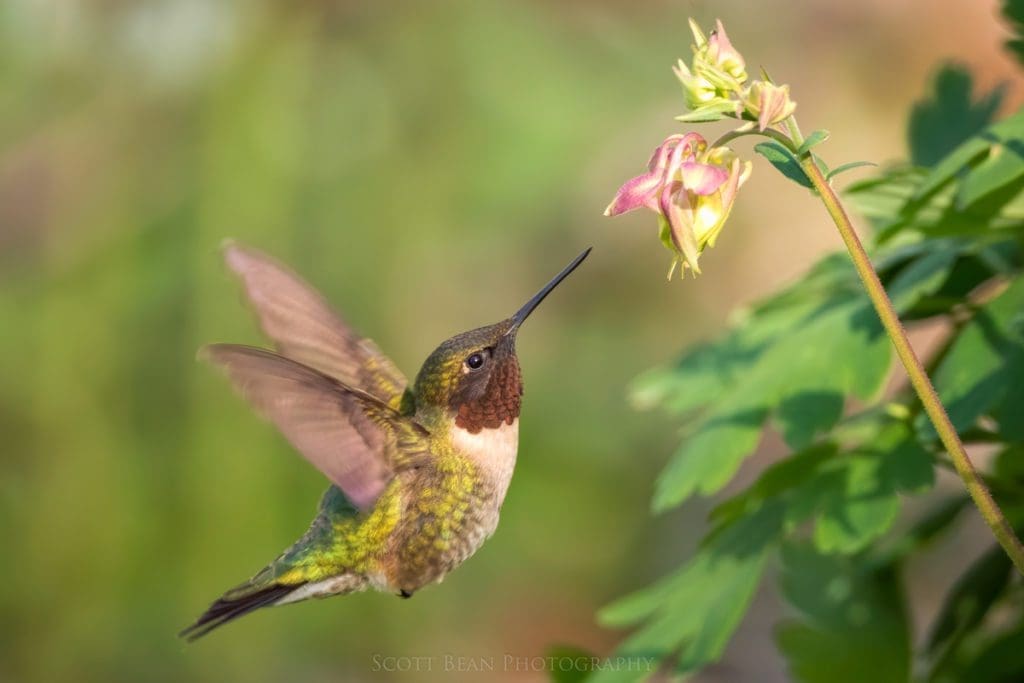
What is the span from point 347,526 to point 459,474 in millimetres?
239

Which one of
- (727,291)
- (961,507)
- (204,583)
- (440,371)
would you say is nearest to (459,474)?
(440,371)

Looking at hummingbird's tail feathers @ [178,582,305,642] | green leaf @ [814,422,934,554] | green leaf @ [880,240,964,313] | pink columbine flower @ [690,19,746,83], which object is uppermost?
pink columbine flower @ [690,19,746,83]

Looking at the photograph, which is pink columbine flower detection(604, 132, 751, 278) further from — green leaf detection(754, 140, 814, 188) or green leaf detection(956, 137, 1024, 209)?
green leaf detection(956, 137, 1024, 209)

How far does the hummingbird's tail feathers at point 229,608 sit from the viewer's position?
167cm

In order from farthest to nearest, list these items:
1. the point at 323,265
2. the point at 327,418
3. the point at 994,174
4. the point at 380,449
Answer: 1. the point at 323,265
2. the point at 380,449
3. the point at 327,418
4. the point at 994,174

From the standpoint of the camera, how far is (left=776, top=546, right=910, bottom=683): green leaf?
89.3 inches

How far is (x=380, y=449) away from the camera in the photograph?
1.77 metres

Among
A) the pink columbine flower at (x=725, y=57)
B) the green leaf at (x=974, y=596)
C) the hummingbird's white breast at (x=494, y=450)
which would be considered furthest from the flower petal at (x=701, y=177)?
the green leaf at (x=974, y=596)

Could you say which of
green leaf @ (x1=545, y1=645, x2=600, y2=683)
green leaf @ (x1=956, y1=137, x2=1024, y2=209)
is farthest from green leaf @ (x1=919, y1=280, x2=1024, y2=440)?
green leaf @ (x1=545, y1=645, x2=600, y2=683)

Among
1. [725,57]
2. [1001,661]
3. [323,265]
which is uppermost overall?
[323,265]

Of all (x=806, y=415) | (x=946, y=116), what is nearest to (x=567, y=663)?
(x=806, y=415)

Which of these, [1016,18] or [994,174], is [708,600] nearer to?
[994,174]

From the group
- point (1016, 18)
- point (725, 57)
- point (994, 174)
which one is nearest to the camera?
point (725, 57)

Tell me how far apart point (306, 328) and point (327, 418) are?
1.18 ft
